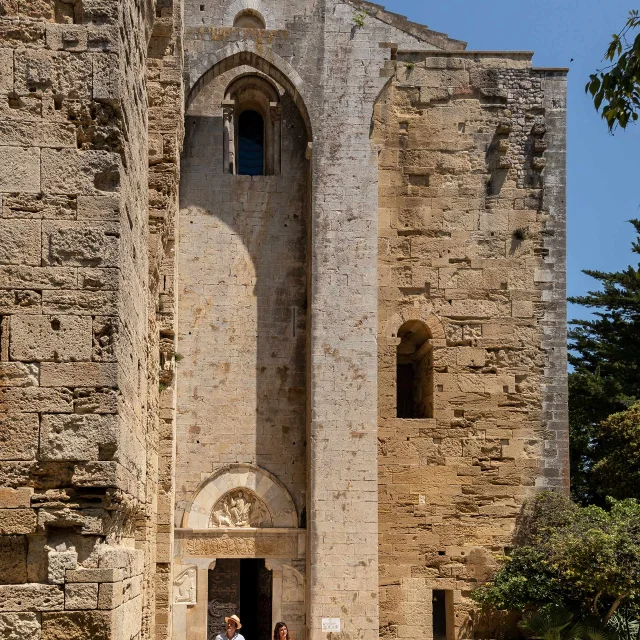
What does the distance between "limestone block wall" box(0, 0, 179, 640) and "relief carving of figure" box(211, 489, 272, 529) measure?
9417 mm

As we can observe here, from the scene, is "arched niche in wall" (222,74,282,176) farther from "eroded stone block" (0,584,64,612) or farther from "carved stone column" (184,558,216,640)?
"eroded stone block" (0,584,64,612)

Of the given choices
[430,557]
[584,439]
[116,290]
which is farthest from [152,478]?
[584,439]

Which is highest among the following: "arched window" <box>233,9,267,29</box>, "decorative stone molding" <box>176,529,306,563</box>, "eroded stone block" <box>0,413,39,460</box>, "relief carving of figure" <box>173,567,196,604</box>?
"arched window" <box>233,9,267,29</box>

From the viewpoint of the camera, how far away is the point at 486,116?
17062mm

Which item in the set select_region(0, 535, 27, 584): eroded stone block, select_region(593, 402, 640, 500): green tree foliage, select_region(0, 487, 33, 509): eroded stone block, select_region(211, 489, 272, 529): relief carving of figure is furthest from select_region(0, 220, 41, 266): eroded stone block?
select_region(593, 402, 640, 500): green tree foliage

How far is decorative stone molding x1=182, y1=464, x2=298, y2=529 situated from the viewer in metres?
16.0

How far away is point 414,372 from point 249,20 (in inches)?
236

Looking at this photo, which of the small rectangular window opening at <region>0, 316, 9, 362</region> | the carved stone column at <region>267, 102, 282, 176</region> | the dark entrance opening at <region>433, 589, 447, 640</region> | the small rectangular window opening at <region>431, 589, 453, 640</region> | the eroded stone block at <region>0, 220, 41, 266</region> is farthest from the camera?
the dark entrance opening at <region>433, 589, 447, 640</region>

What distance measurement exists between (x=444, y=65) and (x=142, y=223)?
407 inches

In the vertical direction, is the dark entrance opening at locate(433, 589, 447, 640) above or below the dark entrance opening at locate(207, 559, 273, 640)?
below

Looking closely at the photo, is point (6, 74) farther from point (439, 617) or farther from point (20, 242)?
point (439, 617)

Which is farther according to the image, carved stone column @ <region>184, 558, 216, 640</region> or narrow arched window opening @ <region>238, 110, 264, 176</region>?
narrow arched window opening @ <region>238, 110, 264, 176</region>

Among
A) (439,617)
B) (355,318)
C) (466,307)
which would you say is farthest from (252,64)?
(439,617)

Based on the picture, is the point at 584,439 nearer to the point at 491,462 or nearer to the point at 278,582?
the point at 491,462
